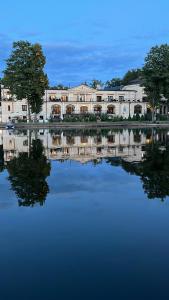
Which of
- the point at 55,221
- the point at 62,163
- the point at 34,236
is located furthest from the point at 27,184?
the point at 62,163

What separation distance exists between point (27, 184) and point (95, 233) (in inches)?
238

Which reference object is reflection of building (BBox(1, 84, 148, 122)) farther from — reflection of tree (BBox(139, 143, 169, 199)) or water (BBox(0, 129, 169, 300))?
water (BBox(0, 129, 169, 300))

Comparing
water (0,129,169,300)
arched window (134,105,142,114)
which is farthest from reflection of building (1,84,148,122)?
water (0,129,169,300)

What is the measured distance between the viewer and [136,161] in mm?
21500

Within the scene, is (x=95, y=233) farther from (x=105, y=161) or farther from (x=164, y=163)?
(x=105, y=161)

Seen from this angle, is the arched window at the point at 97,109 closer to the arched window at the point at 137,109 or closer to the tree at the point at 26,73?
the arched window at the point at 137,109

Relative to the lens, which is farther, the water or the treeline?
the treeline

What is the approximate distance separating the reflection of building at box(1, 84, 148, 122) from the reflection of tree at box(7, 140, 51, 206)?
259ft

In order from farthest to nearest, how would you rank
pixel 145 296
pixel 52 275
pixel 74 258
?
pixel 74 258
pixel 52 275
pixel 145 296

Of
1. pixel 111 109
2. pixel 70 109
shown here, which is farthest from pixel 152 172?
pixel 111 109

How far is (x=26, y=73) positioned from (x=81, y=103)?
28.8 meters

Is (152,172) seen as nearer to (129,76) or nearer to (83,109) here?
(83,109)

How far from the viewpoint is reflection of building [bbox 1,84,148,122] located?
10000 centimetres

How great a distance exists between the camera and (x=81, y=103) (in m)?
105
